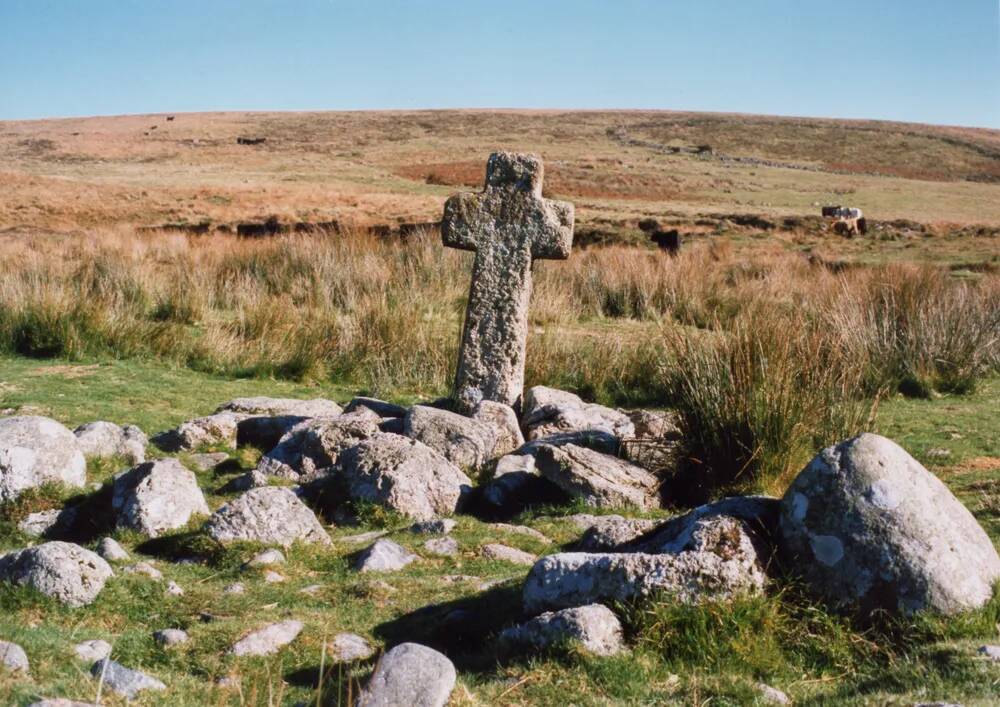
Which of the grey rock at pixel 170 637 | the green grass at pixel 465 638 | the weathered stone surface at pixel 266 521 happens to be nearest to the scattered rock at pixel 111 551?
the green grass at pixel 465 638

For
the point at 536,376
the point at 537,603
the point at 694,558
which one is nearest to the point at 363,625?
the point at 537,603

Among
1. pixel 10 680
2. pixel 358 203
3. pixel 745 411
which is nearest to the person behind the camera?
pixel 10 680

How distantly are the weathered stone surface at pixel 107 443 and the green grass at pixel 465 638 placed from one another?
1.17 meters

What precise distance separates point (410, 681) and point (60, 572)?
2.29 meters

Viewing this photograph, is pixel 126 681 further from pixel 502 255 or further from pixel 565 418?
pixel 502 255

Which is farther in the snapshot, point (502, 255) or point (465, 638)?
point (502, 255)

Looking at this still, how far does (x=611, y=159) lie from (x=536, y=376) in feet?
199

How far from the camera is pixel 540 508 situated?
6.82m

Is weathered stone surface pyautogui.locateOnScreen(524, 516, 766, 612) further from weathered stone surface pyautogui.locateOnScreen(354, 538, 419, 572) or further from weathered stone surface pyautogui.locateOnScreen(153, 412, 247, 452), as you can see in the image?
weathered stone surface pyautogui.locateOnScreen(153, 412, 247, 452)

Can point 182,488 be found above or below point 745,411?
below

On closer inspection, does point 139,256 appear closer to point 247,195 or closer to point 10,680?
point 10,680

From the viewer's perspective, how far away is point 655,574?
175 inches

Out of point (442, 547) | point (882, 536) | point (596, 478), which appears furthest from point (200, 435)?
point (882, 536)

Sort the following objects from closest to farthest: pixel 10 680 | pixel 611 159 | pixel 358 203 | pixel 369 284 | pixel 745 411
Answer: pixel 10 680, pixel 745 411, pixel 369 284, pixel 358 203, pixel 611 159
